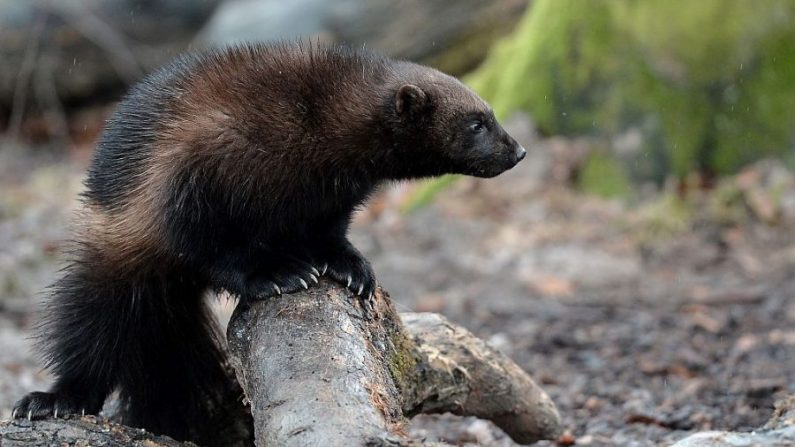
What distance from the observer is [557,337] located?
810cm

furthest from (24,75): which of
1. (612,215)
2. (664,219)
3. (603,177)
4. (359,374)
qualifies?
(359,374)

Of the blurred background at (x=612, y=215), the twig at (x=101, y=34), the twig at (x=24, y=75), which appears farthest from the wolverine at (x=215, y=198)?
the twig at (x=101, y=34)

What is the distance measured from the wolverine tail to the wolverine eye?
1.55 metres

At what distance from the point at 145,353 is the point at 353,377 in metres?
1.57

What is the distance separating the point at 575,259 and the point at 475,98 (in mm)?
4714

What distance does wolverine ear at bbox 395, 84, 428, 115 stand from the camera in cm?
481

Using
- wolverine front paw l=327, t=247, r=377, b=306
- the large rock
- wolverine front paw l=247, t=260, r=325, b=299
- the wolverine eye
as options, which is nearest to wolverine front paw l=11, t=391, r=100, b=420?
wolverine front paw l=247, t=260, r=325, b=299

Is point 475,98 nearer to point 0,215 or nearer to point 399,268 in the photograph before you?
point 399,268

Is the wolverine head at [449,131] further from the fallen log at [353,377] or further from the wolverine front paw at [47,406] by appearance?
the wolverine front paw at [47,406]

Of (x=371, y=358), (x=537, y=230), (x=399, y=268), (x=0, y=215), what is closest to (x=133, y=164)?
(x=371, y=358)

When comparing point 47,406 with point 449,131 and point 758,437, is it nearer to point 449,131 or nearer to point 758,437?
point 449,131

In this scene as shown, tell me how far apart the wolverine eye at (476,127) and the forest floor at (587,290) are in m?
1.96

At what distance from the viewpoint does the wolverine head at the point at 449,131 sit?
4.94m

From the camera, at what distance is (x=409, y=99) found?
484 cm
